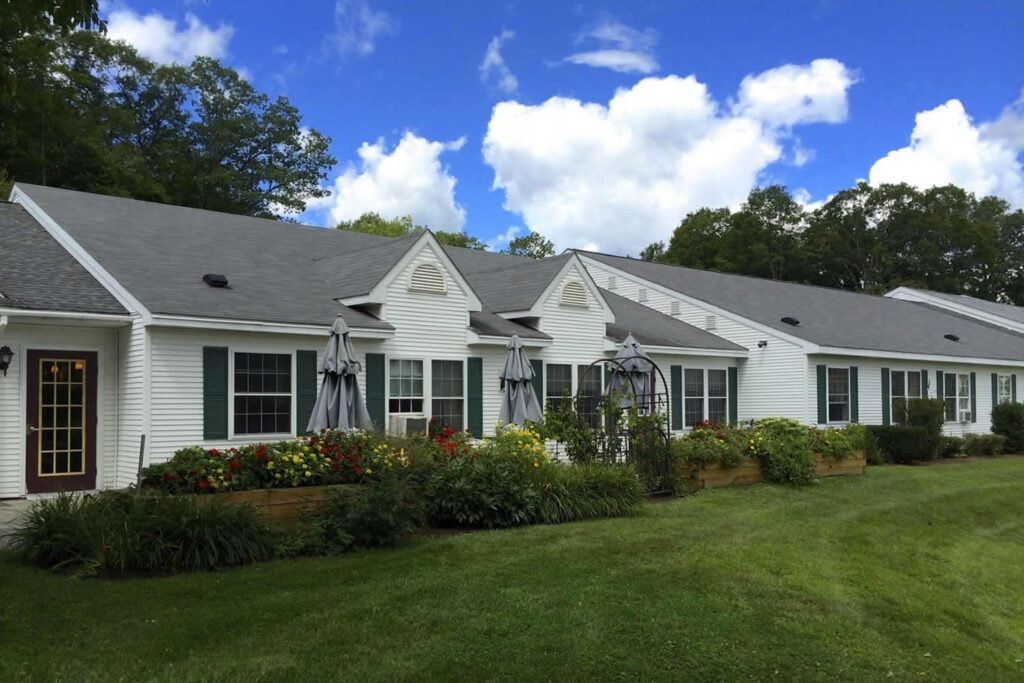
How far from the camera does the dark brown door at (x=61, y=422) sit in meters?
12.5

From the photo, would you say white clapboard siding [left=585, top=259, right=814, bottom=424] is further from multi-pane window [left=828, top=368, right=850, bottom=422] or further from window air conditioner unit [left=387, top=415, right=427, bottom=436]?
window air conditioner unit [left=387, top=415, right=427, bottom=436]

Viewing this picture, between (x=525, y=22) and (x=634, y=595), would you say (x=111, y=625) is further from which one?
(x=525, y=22)

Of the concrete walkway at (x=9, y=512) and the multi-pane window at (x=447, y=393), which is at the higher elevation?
the multi-pane window at (x=447, y=393)

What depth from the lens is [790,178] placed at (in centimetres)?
5691

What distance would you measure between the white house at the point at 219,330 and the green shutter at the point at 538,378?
0.20 ft

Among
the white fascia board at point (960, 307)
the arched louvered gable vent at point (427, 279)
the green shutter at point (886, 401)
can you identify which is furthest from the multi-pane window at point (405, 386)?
the white fascia board at point (960, 307)

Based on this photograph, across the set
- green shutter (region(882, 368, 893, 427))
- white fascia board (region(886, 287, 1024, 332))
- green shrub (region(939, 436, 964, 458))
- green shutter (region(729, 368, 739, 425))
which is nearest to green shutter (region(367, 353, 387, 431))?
green shutter (region(729, 368, 739, 425))

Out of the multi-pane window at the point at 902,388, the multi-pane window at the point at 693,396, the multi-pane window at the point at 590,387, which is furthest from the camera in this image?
the multi-pane window at the point at 902,388

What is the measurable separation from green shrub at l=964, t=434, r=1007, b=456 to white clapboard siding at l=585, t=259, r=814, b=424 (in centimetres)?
512

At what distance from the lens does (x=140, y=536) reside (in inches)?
313

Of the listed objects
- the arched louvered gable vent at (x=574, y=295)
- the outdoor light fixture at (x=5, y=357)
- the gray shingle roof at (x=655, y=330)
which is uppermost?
the arched louvered gable vent at (x=574, y=295)

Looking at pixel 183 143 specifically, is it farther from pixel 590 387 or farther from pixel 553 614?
pixel 553 614

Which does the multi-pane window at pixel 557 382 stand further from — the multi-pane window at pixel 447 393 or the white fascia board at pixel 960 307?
the white fascia board at pixel 960 307

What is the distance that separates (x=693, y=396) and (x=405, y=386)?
328 inches
